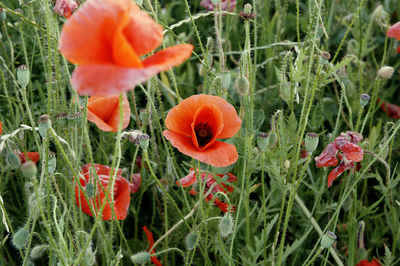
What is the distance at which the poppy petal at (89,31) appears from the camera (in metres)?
0.73

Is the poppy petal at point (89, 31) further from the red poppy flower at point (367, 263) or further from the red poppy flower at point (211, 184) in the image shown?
the red poppy flower at point (367, 263)

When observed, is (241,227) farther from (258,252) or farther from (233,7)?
(233,7)

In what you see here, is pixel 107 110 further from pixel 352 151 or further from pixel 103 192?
pixel 352 151

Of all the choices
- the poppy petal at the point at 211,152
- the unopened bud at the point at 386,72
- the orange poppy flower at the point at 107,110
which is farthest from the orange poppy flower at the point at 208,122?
the unopened bud at the point at 386,72

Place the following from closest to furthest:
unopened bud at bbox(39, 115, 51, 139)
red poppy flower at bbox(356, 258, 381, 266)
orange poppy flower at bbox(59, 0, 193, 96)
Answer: orange poppy flower at bbox(59, 0, 193, 96) → unopened bud at bbox(39, 115, 51, 139) → red poppy flower at bbox(356, 258, 381, 266)

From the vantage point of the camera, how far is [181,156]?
67.9 inches

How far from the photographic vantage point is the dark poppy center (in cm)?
123

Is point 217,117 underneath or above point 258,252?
above

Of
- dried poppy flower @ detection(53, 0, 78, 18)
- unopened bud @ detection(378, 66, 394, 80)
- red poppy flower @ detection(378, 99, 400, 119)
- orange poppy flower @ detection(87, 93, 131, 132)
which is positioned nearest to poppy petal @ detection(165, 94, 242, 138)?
orange poppy flower @ detection(87, 93, 131, 132)

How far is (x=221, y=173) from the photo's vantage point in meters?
1.31

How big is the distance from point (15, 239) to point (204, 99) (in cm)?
48

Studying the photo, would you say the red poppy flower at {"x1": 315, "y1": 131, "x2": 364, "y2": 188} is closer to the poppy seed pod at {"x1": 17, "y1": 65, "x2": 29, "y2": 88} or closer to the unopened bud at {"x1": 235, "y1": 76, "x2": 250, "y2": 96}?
the unopened bud at {"x1": 235, "y1": 76, "x2": 250, "y2": 96}

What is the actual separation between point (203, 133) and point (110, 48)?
0.51m

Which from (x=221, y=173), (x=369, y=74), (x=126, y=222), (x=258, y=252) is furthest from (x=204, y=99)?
(x=369, y=74)
